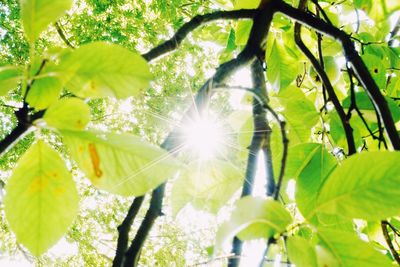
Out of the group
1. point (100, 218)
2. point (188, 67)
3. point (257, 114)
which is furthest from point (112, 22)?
point (257, 114)

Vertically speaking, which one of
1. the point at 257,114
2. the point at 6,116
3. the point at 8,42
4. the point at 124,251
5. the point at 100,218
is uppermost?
the point at 8,42

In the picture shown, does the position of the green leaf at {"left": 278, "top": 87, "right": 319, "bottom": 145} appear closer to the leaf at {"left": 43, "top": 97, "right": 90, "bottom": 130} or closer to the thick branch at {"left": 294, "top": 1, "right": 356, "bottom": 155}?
the thick branch at {"left": 294, "top": 1, "right": 356, "bottom": 155}

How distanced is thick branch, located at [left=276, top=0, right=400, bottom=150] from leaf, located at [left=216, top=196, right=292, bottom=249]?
0.25 meters

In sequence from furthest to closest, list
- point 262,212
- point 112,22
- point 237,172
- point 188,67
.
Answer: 1. point 188,67
2. point 112,22
3. point 237,172
4. point 262,212

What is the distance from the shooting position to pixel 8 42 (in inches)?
235

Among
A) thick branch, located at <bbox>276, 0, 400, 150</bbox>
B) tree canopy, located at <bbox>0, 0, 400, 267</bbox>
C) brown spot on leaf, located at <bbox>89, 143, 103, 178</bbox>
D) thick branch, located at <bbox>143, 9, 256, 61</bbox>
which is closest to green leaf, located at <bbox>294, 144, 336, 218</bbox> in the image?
tree canopy, located at <bbox>0, 0, 400, 267</bbox>

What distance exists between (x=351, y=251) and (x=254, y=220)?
9 centimetres

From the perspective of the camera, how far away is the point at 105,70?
0.92 feet

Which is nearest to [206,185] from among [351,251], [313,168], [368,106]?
[351,251]

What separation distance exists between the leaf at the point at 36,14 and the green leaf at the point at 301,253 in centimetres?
24

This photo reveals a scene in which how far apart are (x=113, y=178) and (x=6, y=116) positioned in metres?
7.41

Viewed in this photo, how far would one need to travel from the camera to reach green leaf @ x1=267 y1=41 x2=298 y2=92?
84cm

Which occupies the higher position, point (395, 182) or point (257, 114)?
point (257, 114)

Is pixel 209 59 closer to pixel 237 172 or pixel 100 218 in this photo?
pixel 100 218
